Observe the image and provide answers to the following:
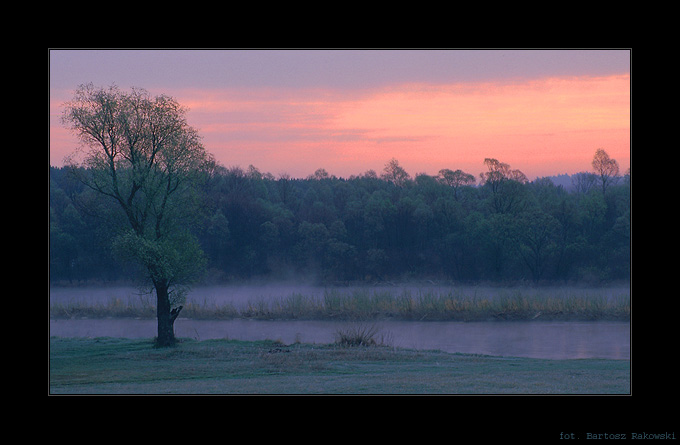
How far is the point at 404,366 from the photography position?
16.9 meters

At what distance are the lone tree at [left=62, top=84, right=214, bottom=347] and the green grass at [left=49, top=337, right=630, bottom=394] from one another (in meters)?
2.66

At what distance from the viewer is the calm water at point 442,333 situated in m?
22.6

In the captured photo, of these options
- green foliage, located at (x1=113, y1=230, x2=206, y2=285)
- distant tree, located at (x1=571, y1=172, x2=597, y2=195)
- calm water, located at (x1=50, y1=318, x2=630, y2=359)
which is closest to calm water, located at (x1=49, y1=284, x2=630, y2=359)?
calm water, located at (x1=50, y1=318, x2=630, y2=359)

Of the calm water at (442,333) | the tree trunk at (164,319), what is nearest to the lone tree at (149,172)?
the tree trunk at (164,319)

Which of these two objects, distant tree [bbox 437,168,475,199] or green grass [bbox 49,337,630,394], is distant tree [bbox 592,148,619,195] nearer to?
distant tree [bbox 437,168,475,199]

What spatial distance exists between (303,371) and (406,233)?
1360 inches

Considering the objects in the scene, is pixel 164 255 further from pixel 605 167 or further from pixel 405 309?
pixel 605 167

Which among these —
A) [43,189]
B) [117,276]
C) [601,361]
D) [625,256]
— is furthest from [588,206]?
[43,189]

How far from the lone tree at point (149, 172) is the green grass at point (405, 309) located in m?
10.3

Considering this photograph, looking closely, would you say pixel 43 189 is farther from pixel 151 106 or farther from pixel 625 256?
pixel 625 256

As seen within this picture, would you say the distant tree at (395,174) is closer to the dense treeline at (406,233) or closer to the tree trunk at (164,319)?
the dense treeline at (406,233)

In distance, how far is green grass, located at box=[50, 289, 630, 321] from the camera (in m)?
30.0

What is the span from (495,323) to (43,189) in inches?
886

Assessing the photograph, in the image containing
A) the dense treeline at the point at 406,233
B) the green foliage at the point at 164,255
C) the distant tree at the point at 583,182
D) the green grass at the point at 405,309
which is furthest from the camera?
the distant tree at the point at 583,182
